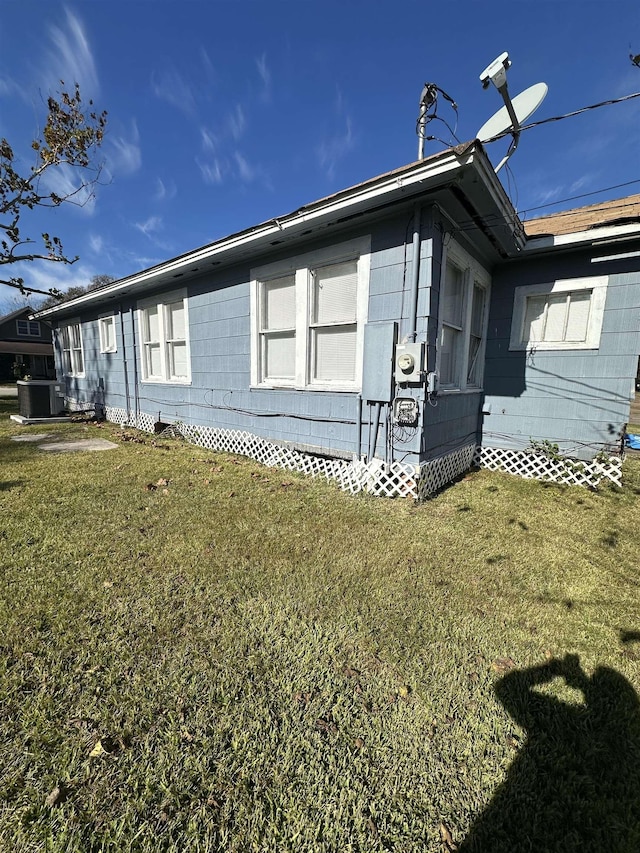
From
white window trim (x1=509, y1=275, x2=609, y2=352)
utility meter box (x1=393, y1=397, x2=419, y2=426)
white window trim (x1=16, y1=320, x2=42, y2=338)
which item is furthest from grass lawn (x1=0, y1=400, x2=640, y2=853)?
white window trim (x1=16, y1=320, x2=42, y2=338)

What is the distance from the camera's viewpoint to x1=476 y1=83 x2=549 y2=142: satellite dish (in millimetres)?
4539

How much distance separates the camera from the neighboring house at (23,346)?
31.9m

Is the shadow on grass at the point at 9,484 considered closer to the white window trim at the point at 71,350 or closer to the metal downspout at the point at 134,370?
the metal downspout at the point at 134,370

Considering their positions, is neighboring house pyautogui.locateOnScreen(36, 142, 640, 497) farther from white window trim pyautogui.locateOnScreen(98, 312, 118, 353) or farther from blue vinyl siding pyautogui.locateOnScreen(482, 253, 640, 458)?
white window trim pyautogui.locateOnScreen(98, 312, 118, 353)

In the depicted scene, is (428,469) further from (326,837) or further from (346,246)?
(326,837)

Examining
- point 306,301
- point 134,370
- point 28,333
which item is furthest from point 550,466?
point 28,333

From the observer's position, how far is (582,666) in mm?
2037

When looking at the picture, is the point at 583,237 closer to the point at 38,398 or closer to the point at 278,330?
the point at 278,330

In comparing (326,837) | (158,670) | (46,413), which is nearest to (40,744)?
(158,670)

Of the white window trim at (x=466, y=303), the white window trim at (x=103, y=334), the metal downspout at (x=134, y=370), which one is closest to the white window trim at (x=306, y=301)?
the white window trim at (x=466, y=303)

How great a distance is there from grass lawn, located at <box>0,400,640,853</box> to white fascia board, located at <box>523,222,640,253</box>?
4.05 meters

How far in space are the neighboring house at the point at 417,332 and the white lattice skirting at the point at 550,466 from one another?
26mm

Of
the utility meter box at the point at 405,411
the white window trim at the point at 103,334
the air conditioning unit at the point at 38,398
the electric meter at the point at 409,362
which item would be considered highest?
the white window trim at the point at 103,334

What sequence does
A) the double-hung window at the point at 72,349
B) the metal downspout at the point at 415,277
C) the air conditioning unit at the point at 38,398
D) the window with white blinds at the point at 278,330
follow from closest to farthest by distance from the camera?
the metal downspout at the point at 415,277 < the window with white blinds at the point at 278,330 < the air conditioning unit at the point at 38,398 < the double-hung window at the point at 72,349
